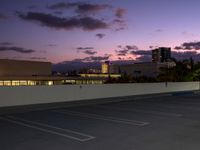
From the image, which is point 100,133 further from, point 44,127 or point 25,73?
point 25,73

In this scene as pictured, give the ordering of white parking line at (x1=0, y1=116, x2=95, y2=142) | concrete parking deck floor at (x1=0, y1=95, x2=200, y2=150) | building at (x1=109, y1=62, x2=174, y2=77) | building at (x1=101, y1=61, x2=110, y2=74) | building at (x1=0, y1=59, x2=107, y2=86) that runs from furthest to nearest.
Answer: building at (x1=101, y1=61, x2=110, y2=74)
building at (x1=109, y1=62, x2=174, y2=77)
building at (x1=0, y1=59, x2=107, y2=86)
white parking line at (x1=0, y1=116, x2=95, y2=142)
concrete parking deck floor at (x1=0, y1=95, x2=200, y2=150)

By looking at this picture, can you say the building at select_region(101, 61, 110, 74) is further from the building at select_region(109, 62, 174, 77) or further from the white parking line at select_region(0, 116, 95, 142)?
the white parking line at select_region(0, 116, 95, 142)

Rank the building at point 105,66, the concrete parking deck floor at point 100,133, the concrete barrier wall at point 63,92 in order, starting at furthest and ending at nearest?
the building at point 105,66
the concrete barrier wall at point 63,92
the concrete parking deck floor at point 100,133

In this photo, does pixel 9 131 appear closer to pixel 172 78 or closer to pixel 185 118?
pixel 185 118

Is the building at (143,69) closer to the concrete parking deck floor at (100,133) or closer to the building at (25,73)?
the building at (25,73)

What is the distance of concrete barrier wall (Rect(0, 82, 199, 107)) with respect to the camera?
16.0 meters

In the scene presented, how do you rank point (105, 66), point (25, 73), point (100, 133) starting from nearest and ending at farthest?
point (100, 133), point (25, 73), point (105, 66)

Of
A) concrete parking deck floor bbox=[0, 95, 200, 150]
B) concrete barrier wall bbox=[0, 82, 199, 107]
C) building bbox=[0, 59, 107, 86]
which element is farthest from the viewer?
building bbox=[0, 59, 107, 86]

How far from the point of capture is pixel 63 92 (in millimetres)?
18891

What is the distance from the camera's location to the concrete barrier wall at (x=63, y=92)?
16.0 metres

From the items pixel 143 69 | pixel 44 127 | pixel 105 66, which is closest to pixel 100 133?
pixel 44 127

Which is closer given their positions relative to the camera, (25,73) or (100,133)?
(100,133)

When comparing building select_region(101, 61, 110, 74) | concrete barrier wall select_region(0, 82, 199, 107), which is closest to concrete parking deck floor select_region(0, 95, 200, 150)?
concrete barrier wall select_region(0, 82, 199, 107)

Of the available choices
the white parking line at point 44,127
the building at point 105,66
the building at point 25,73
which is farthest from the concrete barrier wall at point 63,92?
the building at point 105,66
